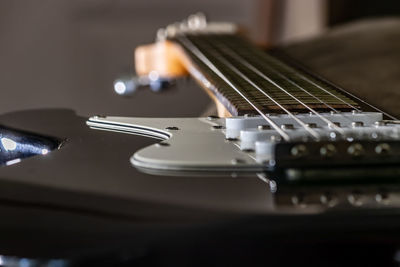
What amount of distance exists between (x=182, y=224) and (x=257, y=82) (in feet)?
1.42

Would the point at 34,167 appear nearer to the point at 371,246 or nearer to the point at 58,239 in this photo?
the point at 58,239

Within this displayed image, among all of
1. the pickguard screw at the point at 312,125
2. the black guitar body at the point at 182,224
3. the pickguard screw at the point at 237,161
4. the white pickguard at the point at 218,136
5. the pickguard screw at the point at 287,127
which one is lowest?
the black guitar body at the point at 182,224

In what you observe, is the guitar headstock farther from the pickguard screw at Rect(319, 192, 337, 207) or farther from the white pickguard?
the pickguard screw at Rect(319, 192, 337, 207)

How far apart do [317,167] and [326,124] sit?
14 centimetres

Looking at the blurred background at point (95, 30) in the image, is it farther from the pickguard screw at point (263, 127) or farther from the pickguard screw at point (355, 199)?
the pickguard screw at point (355, 199)

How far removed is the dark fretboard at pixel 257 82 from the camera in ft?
2.16

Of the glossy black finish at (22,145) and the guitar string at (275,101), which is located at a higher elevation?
the guitar string at (275,101)

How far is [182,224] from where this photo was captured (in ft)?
1.26

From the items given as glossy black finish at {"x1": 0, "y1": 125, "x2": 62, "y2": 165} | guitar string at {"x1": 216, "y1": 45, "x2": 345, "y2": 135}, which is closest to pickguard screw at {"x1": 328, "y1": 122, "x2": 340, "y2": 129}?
guitar string at {"x1": 216, "y1": 45, "x2": 345, "y2": 135}

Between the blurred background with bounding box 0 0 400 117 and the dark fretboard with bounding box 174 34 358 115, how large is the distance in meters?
0.89

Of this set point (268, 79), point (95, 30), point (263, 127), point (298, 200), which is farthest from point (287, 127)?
point (95, 30)

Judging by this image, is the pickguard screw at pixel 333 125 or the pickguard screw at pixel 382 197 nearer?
the pickguard screw at pixel 382 197

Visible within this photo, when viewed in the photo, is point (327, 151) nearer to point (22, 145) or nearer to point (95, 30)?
point (22, 145)

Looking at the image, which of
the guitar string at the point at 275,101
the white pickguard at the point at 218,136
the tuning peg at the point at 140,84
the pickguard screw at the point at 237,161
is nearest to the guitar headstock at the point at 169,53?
the tuning peg at the point at 140,84
